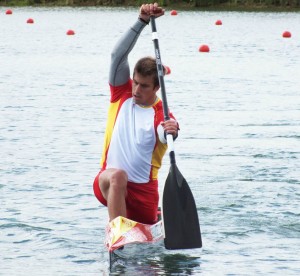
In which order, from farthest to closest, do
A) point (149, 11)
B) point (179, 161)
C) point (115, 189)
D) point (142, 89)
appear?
point (179, 161) → point (149, 11) → point (142, 89) → point (115, 189)

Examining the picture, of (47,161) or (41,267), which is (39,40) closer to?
(47,161)

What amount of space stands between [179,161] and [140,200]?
384 cm

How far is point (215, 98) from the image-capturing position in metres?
17.0

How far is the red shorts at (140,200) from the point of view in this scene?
7.25m

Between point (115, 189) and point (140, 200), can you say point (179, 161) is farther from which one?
point (115, 189)

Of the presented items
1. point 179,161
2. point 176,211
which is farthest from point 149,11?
point 179,161

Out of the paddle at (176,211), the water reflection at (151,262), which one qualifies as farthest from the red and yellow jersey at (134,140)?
the water reflection at (151,262)

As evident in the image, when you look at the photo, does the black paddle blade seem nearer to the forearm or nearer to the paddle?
the paddle

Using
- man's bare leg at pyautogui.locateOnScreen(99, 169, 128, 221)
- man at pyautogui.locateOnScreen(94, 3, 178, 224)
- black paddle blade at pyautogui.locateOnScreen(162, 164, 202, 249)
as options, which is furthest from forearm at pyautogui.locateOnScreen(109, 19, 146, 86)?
black paddle blade at pyautogui.locateOnScreen(162, 164, 202, 249)

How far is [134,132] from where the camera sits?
7.21 m

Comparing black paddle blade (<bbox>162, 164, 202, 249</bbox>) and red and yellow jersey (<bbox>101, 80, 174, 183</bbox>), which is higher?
red and yellow jersey (<bbox>101, 80, 174, 183</bbox>)

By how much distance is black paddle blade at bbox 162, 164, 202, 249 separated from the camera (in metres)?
7.19

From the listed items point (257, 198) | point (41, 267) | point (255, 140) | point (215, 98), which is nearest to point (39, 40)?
point (215, 98)

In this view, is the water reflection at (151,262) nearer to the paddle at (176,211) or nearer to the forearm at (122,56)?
the paddle at (176,211)
